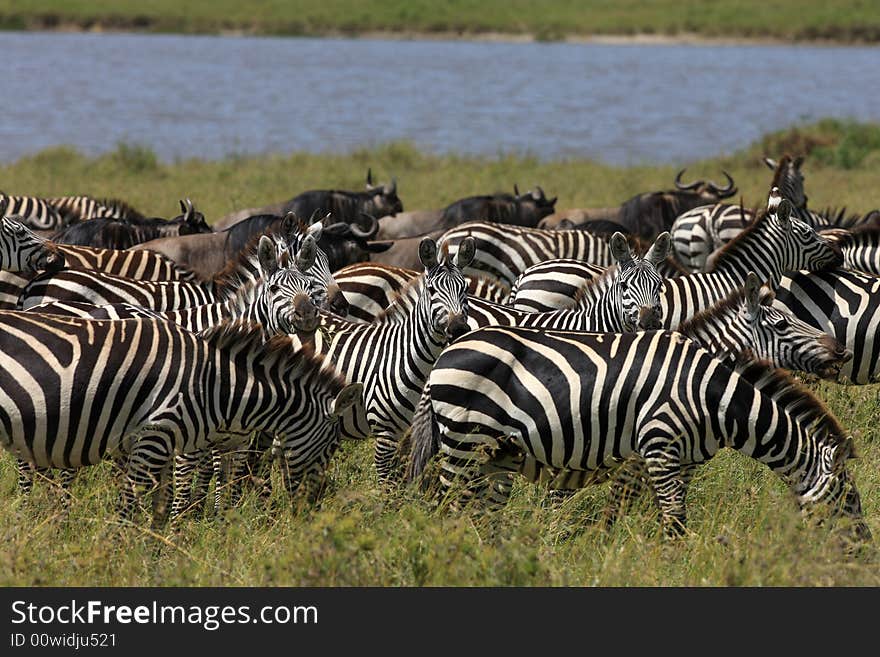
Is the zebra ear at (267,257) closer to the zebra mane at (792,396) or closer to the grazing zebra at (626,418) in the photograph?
the grazing zebra at (626,418)

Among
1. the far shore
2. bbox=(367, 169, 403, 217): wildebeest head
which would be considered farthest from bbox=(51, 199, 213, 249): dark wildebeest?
the far shore

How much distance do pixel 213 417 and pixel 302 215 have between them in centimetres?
816

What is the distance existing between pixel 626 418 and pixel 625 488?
0.44m

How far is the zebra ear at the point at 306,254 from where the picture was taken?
24.6 feet

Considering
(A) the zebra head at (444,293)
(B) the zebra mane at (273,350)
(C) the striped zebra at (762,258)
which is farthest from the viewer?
(C) the striped zebra at (762,258)

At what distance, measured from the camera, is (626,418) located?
587 centimetres

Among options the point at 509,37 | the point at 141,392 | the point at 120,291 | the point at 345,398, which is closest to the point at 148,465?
the point at 141,392

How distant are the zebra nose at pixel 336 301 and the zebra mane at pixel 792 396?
2.91 metres

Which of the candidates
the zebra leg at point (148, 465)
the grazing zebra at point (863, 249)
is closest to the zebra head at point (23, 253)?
the zebra leg at point (148, 465)

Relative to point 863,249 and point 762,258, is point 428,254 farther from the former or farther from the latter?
point 863,249

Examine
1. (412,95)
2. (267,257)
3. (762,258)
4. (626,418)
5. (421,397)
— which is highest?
(267,257)

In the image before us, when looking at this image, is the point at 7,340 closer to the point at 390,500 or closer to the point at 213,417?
the point at 213,417

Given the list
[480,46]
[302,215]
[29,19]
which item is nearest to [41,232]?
[302,215]

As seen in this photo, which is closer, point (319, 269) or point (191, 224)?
point (319, 269)
